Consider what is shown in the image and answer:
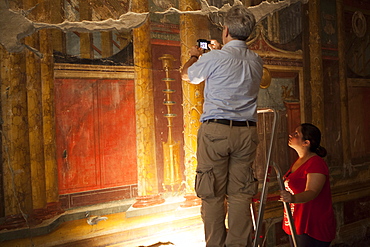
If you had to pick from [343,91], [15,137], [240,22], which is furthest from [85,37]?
[343,91]

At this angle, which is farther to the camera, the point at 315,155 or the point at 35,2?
the point at 315,155

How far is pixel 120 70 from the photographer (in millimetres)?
2525

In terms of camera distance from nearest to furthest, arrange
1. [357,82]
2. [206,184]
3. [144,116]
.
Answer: [206,184] < [144,116] < [357,82]

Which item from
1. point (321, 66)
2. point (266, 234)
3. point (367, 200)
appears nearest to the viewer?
point (266, 234)

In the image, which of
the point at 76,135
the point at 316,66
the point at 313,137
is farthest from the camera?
the point at 316,66

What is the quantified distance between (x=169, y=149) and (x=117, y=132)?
17.8 inches

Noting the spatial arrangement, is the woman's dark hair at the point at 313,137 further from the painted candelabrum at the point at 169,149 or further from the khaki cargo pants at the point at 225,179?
the painted candelabrum at the point at 169,149

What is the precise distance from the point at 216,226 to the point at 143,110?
44.1 inches

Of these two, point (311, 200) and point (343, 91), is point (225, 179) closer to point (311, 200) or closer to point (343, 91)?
point (311, 200)

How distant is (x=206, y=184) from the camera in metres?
1.82

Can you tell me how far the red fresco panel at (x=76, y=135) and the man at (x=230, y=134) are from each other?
91 cm

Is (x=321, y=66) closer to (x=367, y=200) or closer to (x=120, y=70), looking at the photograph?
(x=367, y=200)

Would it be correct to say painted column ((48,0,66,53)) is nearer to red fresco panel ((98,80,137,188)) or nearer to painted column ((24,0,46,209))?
painted column ((24,0,46,209))

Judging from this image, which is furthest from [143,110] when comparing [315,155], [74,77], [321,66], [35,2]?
[321,66]
